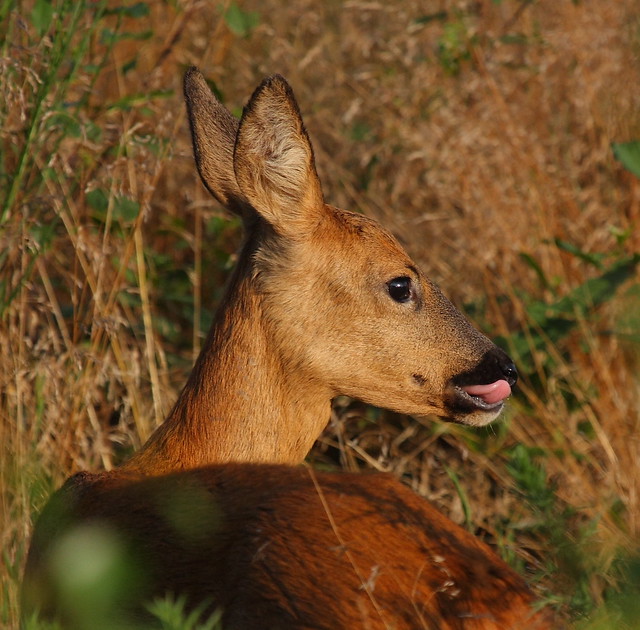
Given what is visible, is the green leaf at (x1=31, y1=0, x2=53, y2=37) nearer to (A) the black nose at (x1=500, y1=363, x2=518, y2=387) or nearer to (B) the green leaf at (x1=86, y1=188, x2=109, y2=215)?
(B) the green leaf at (x1=86, y1=188, x2=109, y2=215)

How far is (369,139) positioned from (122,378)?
2.11m

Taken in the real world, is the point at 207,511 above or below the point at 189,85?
below

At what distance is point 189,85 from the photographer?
3879mm

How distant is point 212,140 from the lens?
3824mm

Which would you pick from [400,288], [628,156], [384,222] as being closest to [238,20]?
[384,222]

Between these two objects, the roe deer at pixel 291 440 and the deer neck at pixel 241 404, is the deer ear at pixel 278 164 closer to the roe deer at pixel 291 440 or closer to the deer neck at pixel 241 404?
the roe deer at pixel 291 440

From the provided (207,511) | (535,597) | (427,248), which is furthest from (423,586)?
(427,248)

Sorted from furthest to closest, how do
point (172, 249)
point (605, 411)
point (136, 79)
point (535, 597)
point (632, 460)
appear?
point (136, 79) < point (172, 249) < point (605, 411) < point (632, 460) < point (535, 597)

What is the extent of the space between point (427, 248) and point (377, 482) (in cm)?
310

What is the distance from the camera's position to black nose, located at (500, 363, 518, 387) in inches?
147

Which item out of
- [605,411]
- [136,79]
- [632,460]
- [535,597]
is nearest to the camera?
[535,597]

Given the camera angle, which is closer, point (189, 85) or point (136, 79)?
point (189, 85)

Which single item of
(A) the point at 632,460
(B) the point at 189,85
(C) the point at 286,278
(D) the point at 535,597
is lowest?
(A) the point at 632,460

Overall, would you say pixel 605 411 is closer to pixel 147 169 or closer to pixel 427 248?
pixel 427 248
